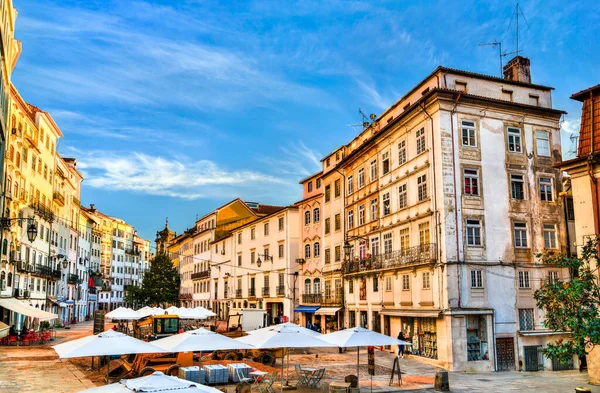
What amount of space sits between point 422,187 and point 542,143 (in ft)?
26.1

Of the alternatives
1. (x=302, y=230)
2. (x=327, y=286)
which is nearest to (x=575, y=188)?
(x=327, y=286)

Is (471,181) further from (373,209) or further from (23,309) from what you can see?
(23,309)

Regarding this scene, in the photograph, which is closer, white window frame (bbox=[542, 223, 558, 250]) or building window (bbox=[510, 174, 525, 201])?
building window (bbox=[510, 174, 525, 201])

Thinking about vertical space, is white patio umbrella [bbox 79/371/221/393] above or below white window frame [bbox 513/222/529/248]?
below

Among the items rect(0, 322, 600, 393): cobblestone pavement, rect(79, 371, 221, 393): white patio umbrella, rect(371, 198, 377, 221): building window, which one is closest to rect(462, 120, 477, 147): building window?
rect(371, 198, 377, 221): building window

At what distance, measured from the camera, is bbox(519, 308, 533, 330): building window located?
30084 mm

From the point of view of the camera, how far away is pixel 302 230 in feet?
174

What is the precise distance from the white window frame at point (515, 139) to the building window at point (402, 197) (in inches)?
256

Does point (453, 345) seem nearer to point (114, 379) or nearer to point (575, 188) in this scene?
point (575, 188)

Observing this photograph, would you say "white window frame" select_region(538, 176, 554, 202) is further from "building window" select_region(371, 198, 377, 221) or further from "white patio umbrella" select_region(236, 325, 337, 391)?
"white patio umbrella" select_region(236, 325, 337, 391)

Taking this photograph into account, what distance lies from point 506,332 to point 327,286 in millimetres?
19267

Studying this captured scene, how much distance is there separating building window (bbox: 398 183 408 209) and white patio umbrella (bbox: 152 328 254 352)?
17614 millimetres

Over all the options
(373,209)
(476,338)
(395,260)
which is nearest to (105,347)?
(476,338)

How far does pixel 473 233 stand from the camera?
98.6ft
